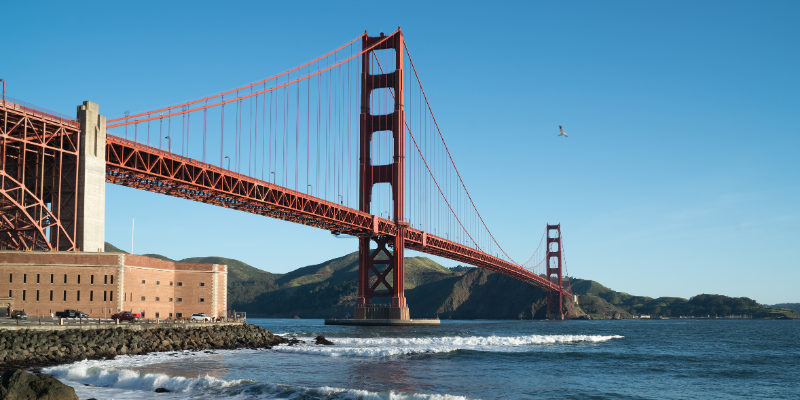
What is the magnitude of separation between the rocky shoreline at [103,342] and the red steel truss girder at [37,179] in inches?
486

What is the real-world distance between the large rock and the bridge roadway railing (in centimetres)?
3307

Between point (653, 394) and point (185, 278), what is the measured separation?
3703cm

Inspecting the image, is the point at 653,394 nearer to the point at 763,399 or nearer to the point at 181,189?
the point at 763,399

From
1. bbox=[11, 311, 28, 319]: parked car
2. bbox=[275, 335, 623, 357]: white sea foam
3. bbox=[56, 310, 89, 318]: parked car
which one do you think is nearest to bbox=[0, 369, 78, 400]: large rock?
bbox=[11, 311, 28, 319]: parked car

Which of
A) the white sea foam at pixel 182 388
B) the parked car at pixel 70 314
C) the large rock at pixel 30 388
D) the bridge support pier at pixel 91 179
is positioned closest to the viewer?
the large rock at pixel 30 388

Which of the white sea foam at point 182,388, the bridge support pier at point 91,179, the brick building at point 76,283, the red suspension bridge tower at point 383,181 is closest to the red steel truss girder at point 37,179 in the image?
the bridge support pier at point 91,179

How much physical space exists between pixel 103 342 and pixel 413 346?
67.4 feet

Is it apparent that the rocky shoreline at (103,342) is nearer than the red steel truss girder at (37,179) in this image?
Yes

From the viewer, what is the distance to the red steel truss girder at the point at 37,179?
43.6m

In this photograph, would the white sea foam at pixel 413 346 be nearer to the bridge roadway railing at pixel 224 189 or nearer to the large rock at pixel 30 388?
the bridge roadway railing at pixel 224 189

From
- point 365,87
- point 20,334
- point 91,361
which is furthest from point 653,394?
point 365,87

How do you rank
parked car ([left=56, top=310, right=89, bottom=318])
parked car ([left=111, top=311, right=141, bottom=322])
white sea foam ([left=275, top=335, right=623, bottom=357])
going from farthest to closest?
1. parked car ([left=111, top=311, right=141, bottom=322])
2. white sea foam ([left=275, top=335, right=623, bottom=357])
3. parked car ([left=56, top=310, right=89, bottom=318])

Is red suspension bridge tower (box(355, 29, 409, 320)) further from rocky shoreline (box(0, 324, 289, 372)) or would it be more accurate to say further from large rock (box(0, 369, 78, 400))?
large rock (box(0, 369, 78, 400))

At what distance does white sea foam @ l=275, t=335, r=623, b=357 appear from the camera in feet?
132
